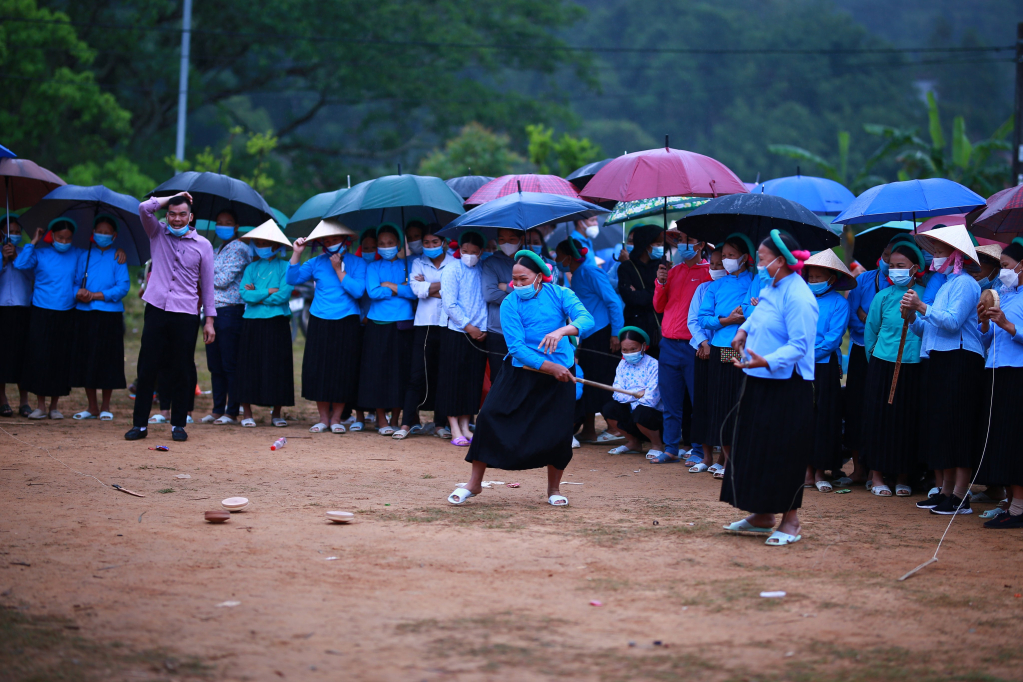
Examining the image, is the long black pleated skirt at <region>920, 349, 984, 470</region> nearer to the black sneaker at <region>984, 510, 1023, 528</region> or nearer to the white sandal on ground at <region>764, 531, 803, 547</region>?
the black sneaker at <region>984, 510, 1023, 528</region>

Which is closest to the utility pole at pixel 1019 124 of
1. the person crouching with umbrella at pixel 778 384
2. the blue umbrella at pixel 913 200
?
the blue umbrella at pixel 913 200

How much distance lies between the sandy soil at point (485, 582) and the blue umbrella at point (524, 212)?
7.13ft

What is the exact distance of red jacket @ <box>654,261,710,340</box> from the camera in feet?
29.9

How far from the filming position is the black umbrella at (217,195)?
33.2 ft

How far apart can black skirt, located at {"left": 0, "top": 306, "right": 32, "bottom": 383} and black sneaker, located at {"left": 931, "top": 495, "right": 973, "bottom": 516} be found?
9022 mm

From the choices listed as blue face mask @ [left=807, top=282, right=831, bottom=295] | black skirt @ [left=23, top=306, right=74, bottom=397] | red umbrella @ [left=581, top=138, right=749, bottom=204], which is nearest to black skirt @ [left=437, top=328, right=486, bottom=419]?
red umbrella @ [left=581, top=138, right=749, bottom=204]

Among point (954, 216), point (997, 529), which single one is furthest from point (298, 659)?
point (954, 216)

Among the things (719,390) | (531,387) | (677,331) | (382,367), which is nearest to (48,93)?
(382,367)

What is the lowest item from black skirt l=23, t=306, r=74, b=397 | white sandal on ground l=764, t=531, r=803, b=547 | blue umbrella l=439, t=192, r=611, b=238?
white sandal on ground l=764, t=531, r=803, b=547

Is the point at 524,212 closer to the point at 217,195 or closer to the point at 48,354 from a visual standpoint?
the point at 217,195

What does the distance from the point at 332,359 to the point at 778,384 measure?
18.2 ft

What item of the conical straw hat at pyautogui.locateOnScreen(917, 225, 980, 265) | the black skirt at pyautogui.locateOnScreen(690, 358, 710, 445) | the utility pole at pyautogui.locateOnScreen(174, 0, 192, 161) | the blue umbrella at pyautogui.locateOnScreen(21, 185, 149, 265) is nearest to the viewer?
the conical straw hat at pyautogui.locateOnScreen(917, 225, 980, 265)

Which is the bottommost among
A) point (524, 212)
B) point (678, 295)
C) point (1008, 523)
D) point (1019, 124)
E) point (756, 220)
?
point (1008, 523)

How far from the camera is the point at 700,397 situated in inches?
351
